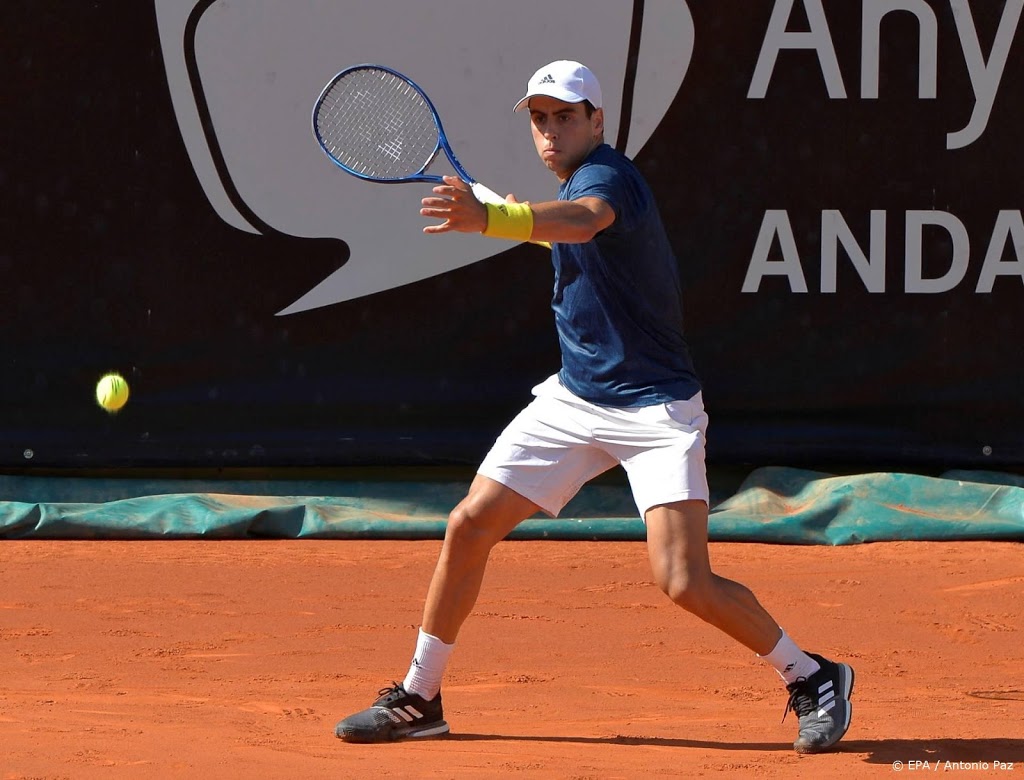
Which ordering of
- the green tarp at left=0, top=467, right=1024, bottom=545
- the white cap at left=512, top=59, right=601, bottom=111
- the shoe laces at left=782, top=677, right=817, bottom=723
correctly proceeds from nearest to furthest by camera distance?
the white cap at left=512, top=59, right=601, bottom=111 < the shoe laces at left=782, top=677, right=817, bottom=723 < the green tarp at left=0, top=467, right=1024, bottom=545

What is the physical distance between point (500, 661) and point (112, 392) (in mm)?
2511

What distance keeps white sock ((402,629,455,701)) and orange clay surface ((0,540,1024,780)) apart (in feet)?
0.41

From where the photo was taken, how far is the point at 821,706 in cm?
334

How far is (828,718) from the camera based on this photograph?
10.9 ft

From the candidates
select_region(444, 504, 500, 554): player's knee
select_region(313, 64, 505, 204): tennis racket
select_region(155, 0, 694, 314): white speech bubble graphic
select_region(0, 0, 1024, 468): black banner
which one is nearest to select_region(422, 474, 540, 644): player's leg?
select_region(444, 504, 500, 554): player's knee

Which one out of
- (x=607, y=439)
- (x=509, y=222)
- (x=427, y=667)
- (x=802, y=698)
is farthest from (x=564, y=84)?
(x=802, y=698)

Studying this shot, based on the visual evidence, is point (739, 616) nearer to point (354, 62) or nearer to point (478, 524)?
point (478, 524)

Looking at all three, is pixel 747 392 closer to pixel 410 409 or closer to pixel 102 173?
pixel 410 409

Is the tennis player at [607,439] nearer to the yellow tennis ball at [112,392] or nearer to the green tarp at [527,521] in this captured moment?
the green tarp at [527,521]

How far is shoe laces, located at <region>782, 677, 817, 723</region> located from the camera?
3352mm

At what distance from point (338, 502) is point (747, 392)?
1.70 metres

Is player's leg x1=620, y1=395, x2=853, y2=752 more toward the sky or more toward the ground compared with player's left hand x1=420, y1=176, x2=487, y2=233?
more toward the ground

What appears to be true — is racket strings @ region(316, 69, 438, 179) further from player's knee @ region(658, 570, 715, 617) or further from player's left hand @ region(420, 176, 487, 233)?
player's knee @ region(658, 570, 715, 617)

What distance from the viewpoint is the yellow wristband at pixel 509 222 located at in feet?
9.56
